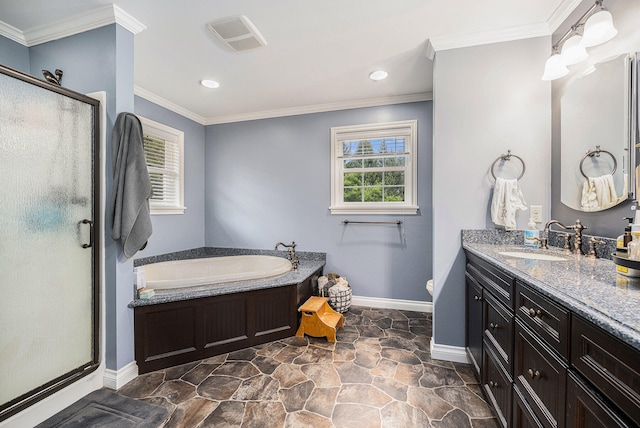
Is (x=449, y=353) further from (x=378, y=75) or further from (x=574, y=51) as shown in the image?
(x=378, y=75)

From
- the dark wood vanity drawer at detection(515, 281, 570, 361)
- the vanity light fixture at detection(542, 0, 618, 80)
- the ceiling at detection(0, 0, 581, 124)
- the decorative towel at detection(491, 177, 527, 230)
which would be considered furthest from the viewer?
the decorative towel at detection(491, 177, 527, 230)

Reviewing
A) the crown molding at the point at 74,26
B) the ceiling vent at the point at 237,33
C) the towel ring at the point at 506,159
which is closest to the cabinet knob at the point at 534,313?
the towel ring at the point at 506,159

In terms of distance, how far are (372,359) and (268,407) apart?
889mm

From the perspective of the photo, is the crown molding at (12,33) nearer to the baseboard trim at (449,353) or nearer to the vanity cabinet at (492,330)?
the vanity cabinet at (492,330)

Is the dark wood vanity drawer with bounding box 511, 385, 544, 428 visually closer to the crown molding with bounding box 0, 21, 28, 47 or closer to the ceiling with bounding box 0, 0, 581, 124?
the ceiling with bounding box 0, 0, 581, 124

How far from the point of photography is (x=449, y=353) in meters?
2.06

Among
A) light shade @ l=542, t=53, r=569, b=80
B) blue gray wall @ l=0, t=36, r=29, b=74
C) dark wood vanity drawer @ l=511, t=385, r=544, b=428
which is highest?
blue gray wall @ l=0, t=36, r=29, b=74

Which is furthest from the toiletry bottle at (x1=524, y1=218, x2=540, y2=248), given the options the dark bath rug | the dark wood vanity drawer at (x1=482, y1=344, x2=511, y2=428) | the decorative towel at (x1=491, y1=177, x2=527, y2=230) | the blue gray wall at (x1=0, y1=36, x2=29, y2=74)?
the blue gray wall at (x1=0, y1=36, x2=29, y2=74)

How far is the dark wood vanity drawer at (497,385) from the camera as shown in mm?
1252

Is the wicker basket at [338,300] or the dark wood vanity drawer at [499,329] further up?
the dark wood vanity drawer at [499,329]

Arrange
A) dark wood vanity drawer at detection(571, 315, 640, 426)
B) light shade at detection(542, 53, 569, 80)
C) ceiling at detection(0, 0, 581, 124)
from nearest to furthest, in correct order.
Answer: dark wood vanity drawer at detection(571, 315, 640, 426) → light shade at detection(542, 53, 569, 80) → ceiling at detection(0, 0, 581, 124)

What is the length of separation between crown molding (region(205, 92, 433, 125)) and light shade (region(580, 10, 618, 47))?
1.67 m

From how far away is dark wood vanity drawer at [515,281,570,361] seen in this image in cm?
84

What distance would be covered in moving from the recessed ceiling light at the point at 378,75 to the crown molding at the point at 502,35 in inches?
21.0
